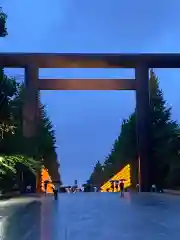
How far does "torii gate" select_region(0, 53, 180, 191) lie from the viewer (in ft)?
141

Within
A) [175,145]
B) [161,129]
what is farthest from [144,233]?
[161,129]

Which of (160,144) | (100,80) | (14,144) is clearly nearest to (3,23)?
(14,144)

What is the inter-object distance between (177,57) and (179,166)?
27.4 feet

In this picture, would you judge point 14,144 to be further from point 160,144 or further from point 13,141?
point 160,144

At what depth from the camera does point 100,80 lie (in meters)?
43.5

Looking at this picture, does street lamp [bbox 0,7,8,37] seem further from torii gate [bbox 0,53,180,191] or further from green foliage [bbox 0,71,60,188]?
torii gate [bbox 0,53,180,191]

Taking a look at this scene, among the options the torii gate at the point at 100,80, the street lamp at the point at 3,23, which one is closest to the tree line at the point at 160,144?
the torii gate at the point at 100,80

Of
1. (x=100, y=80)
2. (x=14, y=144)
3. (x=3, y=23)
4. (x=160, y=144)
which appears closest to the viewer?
(x=3, y=23)

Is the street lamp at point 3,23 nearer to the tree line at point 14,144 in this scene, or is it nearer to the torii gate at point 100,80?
the tree line at point 14,144

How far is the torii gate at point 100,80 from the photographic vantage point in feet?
141

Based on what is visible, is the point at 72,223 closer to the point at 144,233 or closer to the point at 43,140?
the point at 144,233

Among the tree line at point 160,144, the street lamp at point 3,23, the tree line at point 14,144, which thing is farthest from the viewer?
the tree line at point 160,144

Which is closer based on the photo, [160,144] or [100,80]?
[100,80]

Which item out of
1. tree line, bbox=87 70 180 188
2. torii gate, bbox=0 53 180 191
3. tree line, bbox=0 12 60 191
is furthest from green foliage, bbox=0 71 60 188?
tree line, bbox=87 70 180 188
